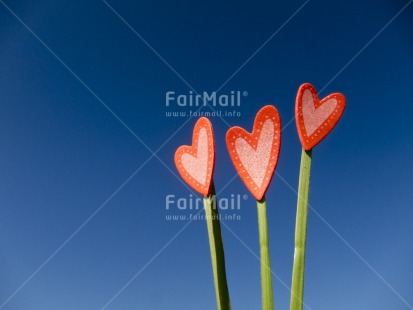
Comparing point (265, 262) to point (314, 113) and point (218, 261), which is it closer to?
point (218, 261)

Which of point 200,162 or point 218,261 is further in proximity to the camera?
point 200,162

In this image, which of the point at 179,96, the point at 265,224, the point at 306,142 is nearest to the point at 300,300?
the point at 265,224

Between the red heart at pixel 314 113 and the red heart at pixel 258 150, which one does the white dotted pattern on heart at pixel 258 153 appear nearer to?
the red heart at pixel 258 150

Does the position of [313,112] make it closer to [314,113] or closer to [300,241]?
[314,113]

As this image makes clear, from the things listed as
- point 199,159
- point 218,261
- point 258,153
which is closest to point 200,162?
point 199,159

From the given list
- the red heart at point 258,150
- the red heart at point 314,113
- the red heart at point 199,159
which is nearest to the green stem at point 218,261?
the red heart at point 199,159

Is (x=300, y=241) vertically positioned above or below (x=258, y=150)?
below

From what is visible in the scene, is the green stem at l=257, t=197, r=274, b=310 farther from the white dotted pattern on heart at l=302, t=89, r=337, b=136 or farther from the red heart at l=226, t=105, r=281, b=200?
the white dotted pattern on heart at l=302, t=89, r=337, b=136

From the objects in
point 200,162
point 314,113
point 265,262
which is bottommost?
point 265,262
